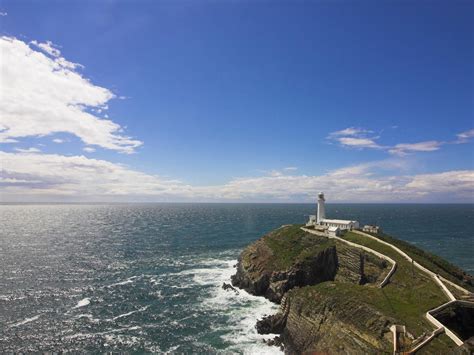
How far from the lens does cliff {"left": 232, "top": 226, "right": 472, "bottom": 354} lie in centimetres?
3950

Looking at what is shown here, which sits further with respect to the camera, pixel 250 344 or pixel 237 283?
pixel 237 283

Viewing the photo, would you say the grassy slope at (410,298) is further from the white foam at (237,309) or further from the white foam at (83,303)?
the white foam at (83,303)

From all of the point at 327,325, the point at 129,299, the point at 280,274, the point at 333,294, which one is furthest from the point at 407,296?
the point at 129,299

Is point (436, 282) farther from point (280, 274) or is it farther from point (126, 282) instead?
point (126, 282)

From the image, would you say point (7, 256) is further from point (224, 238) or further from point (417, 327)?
point (417, 327)

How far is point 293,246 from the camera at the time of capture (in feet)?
249

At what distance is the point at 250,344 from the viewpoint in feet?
157

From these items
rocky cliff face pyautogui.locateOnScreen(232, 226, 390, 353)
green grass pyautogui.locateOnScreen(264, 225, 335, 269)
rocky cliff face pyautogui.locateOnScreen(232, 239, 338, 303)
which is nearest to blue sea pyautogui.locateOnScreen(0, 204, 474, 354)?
rocky cliff face pyautogui.locateOnScreen(232, 239, 338, 303)

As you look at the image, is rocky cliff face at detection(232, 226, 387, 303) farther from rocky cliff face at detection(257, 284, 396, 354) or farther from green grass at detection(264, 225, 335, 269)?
rocky cliff face at detection(257, 284, 396, 354)

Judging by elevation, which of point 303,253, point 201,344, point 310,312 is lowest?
point 201,344

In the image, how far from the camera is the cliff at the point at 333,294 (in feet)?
130

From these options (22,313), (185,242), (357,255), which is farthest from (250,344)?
(185,242)

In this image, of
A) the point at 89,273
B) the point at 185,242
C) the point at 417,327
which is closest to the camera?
the point at 417,327

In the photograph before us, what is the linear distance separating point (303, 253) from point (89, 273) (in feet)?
177
